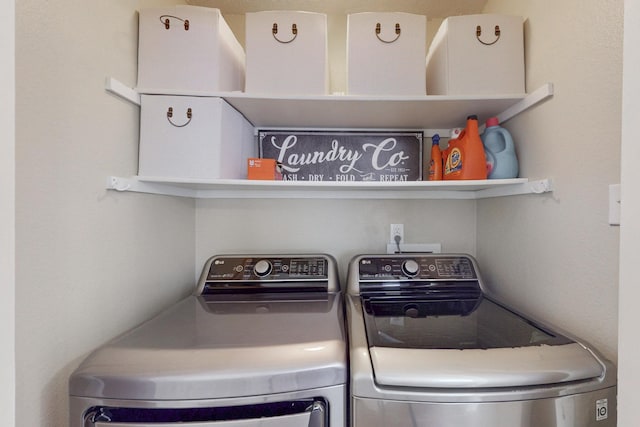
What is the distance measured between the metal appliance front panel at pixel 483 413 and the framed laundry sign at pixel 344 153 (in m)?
1.11

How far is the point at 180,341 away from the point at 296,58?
111 cm

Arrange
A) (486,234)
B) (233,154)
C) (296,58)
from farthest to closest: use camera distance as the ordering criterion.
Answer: (486,234)
(233,154)
(296,58)

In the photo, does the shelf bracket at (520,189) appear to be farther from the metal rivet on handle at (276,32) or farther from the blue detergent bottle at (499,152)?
the metal rivet on handle at (276,32)

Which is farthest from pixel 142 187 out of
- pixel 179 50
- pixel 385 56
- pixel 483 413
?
pixel 483 413

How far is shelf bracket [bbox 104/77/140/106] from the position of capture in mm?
1055

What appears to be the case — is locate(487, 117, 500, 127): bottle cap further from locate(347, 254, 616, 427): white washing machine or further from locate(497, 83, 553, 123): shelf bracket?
locate(347, 254, 616, 427): white washing machine

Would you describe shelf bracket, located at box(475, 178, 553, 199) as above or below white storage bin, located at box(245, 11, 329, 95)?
below

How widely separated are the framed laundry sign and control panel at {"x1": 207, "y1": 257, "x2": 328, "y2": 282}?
1.45 feet

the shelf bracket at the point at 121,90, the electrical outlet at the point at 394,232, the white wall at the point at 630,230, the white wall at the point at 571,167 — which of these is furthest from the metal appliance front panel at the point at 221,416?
the electrical outlet at the point at 394,232

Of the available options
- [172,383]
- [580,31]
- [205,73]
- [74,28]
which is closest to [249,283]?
[172,383]

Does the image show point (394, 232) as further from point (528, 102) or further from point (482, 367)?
point (482, 367)

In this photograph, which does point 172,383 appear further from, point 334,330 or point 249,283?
point 249,283

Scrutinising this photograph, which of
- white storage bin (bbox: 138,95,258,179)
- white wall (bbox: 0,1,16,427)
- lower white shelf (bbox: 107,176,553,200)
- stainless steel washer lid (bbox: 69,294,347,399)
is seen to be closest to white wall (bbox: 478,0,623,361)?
lower white shelf (bbox: 107,176,553,200)

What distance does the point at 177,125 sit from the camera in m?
1.23
